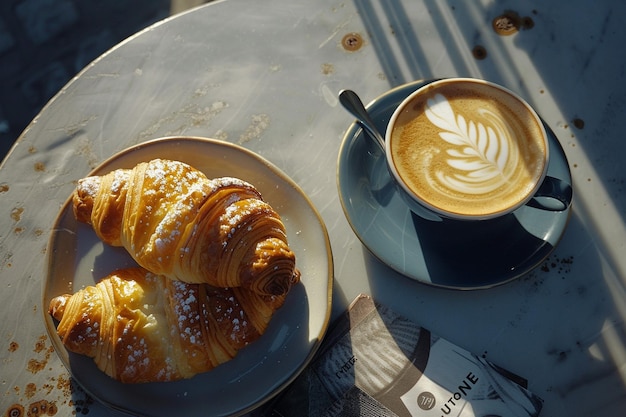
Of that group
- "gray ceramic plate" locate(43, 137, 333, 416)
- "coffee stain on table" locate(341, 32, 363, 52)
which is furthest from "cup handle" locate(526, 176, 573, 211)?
"coffee stain on table" locate(341, 32, 363, 52)

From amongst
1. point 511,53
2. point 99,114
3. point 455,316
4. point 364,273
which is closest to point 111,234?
point 99,114

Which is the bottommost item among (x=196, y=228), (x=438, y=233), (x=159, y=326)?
(x=438, y=233)

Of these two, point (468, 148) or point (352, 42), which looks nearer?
point (468, 148)

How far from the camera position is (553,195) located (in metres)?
0.92

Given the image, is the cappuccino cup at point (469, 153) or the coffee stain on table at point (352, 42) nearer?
the cappuccino cup at point (469, 153)

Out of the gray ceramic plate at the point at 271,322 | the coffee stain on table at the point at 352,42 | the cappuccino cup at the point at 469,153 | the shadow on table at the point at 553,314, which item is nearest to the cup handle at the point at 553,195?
the cappuccino cup at the point at 469,153

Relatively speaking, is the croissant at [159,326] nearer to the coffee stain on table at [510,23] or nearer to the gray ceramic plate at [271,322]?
the gray ceramic plate at [271,322]

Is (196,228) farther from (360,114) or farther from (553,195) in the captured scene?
(553,195)

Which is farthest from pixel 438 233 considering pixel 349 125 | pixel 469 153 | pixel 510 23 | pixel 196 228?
pixel 510 23

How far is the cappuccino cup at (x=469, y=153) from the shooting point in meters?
0.92

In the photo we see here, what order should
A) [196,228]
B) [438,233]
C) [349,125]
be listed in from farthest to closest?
[349,125], [438,233], [196,228]

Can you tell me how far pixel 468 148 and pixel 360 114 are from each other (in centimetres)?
20

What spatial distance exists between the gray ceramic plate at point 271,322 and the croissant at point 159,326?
4 centimetres

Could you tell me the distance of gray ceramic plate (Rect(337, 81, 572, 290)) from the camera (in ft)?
3.22
